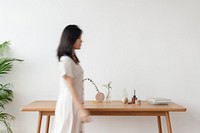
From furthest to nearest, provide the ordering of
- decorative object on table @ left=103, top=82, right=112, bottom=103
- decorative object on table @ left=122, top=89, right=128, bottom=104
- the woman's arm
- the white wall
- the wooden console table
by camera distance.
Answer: the white wall, decorative object on table @ left=103, top=82, right=112, bottom=103, decorative object on table @ left=122, top=89, right=128, bottom=104, the wooden console table, the woman's arm

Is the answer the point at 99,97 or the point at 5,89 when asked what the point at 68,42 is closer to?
the point at 99,97

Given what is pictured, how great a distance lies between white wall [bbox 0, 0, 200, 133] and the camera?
3230 mm

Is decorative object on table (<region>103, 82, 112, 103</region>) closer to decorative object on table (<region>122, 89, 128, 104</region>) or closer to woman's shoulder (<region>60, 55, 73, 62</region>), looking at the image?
decorative object on table (<region>122, 89, 128, 104</region>)

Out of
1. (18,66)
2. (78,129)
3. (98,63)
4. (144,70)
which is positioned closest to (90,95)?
(98,63)

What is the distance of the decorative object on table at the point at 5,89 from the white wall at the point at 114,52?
0.22 feet

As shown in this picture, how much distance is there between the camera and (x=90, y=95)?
10.6ft

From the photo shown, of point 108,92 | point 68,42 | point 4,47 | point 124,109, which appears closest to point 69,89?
point 68,42

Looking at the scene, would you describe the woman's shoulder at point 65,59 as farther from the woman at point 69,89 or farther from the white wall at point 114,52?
the white wall at point 114,52

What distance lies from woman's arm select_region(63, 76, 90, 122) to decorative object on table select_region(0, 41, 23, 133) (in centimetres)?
125

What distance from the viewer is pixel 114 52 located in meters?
3.24

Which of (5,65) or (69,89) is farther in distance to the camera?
(5,65)

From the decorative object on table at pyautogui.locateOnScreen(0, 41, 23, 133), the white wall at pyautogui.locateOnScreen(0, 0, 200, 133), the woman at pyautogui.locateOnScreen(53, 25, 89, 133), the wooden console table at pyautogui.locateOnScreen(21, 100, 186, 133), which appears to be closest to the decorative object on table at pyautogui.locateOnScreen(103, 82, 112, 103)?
the white wall at pyautogui.locateOnScreen(0, 0, 200, 133)

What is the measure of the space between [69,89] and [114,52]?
129 cm

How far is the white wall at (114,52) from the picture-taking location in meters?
3.23
